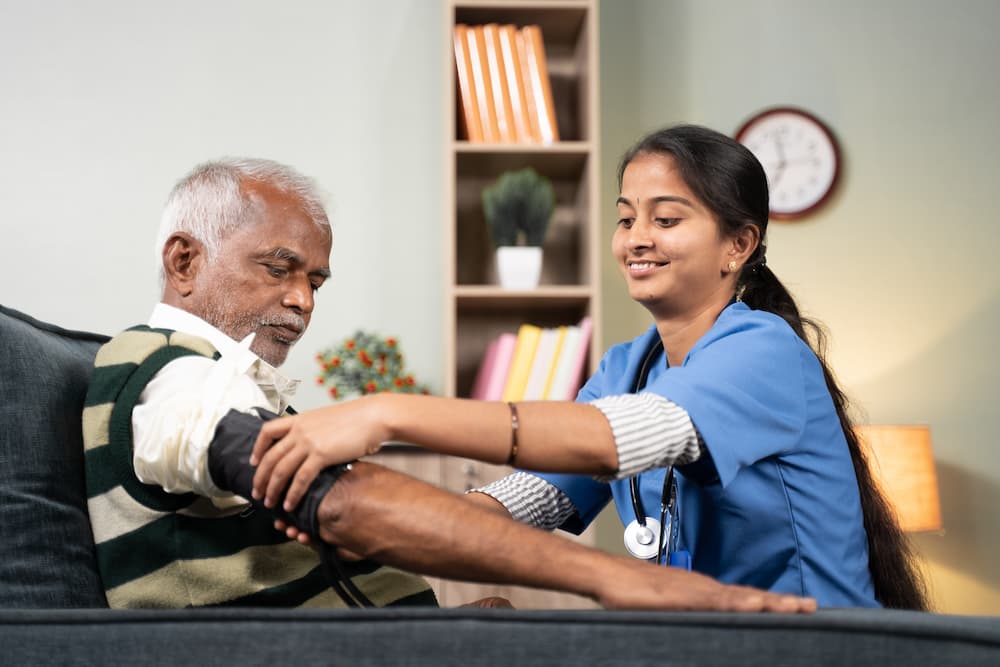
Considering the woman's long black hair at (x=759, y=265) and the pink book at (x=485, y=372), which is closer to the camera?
the woman's long black hair at (x=759, y=265)

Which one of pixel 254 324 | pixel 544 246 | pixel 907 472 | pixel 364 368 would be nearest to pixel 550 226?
pixel 544 246

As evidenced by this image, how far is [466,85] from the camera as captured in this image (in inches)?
108

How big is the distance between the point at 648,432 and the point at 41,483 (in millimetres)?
660

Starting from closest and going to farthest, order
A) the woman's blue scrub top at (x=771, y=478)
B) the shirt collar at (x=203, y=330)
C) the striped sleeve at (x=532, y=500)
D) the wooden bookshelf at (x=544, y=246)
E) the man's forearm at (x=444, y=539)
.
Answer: the man's forearm at (x=444, y=539) → the woman's blue scrub top at (x=771, y=478) → the shirt collar at (x=203, y=330) → the striped sleeve at (x=532, y=500) → the wooden bookshelf at (x=544, y=246)

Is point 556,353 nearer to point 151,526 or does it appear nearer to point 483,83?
point 483,83

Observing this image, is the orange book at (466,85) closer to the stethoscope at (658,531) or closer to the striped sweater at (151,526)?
the stethoscope at (658,531)

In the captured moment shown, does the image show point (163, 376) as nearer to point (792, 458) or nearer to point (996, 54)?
point (792, 458)

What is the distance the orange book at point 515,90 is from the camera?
276 cm

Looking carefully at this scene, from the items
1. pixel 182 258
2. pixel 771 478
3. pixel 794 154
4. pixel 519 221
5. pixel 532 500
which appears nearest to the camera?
pixel 771 478

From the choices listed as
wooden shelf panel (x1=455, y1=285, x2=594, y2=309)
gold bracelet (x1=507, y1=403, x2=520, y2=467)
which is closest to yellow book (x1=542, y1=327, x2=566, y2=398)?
wooden shelf panel (x1=455, y1=285, x2=594, y2=309)

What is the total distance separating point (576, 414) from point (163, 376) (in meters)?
0.47

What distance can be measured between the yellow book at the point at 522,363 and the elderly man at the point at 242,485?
1325 millimetres

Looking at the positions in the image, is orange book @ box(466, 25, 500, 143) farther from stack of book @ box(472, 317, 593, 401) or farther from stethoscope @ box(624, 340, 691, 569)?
stethoscope @ box(624, 340, 691, 569)

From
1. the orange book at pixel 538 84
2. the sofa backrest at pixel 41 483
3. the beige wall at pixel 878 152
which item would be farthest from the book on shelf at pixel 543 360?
the sofa backrest at pixel 41 483
